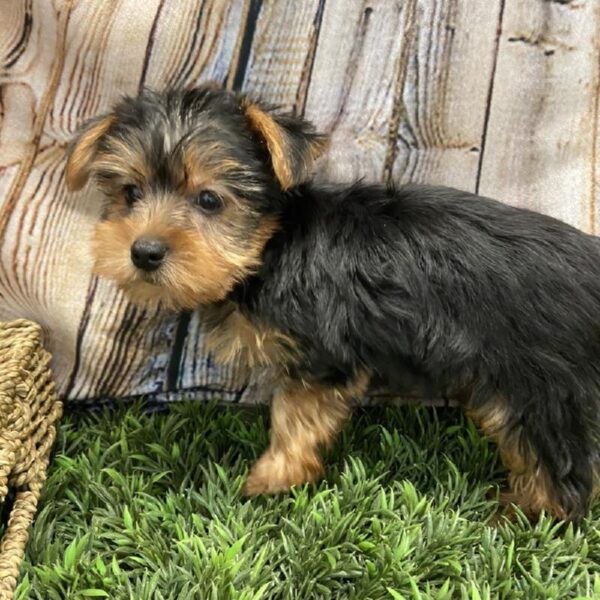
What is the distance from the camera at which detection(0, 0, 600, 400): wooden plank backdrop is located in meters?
2.82

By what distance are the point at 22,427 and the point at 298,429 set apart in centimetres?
103

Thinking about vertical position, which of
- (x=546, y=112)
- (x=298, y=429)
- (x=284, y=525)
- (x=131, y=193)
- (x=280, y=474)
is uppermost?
(x=546, y=112)

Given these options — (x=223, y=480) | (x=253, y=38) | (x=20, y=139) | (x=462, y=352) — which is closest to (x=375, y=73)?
(x=253, y=38)

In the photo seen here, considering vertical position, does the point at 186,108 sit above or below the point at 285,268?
above

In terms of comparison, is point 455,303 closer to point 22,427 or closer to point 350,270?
point 350,270

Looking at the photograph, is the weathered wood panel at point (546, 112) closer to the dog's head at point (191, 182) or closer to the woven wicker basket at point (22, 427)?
the dog's head at point (191, 182)

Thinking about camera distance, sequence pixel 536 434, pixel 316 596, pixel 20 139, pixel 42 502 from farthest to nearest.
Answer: pixel 20 139
pixel 42 502
pixel 536 434
pixel 316 596

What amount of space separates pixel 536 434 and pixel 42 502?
1.85 metres

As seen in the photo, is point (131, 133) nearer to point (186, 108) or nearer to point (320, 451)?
point (186, 108)

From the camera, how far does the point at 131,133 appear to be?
2.44 meters

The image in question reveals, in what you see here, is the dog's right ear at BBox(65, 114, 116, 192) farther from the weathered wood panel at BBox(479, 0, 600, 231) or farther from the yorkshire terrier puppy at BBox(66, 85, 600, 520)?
the weathered wood panel at BBox(479, 0, 600, 231)

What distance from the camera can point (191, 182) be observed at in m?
2.41

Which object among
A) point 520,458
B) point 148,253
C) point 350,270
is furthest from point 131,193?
point 520,458

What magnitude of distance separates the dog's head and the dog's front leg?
50 cm
